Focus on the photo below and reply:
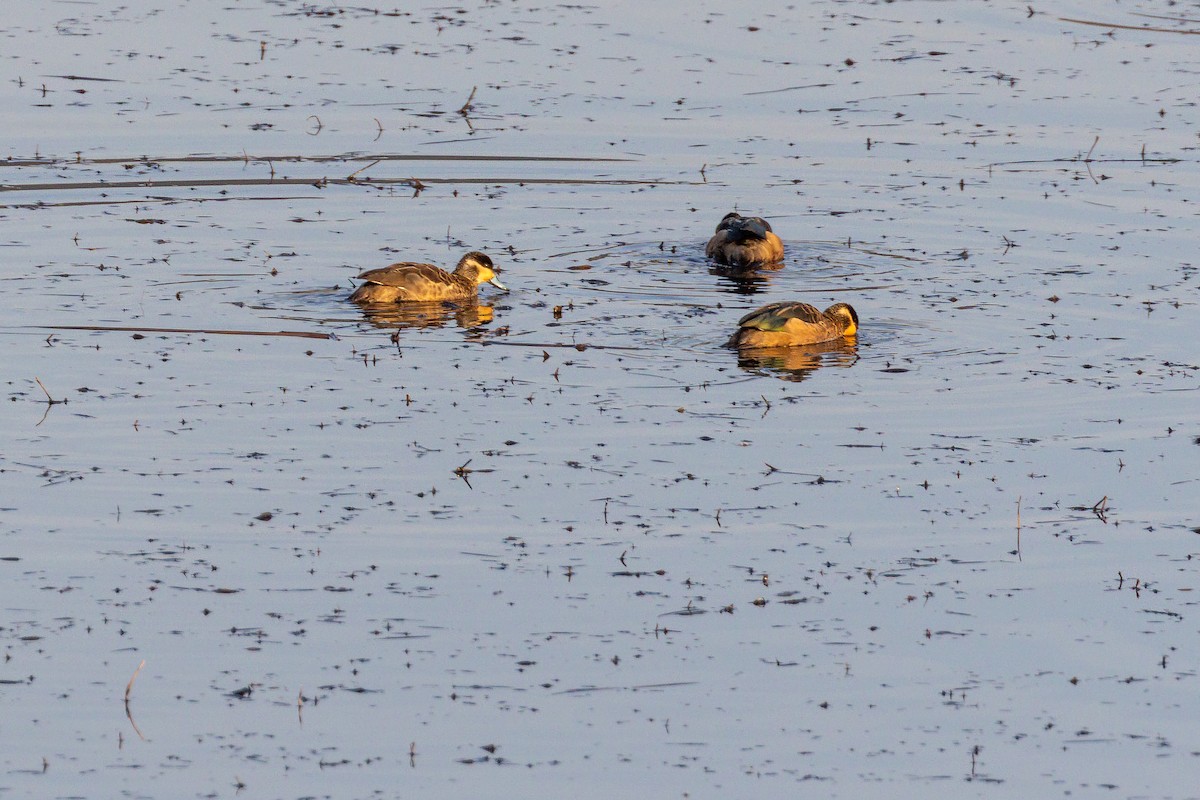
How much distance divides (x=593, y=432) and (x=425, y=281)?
13.6 ft

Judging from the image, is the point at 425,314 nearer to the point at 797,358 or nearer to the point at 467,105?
the point at 797,358

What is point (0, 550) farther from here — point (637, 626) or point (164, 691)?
point (637, 626)

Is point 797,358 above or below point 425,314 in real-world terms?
below

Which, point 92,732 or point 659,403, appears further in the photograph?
point 659,403

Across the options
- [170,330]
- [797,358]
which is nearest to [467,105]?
[170,330]

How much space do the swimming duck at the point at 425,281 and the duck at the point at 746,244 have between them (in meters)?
2.32

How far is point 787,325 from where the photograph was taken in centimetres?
1583

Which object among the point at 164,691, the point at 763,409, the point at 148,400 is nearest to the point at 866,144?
the point at 763,409

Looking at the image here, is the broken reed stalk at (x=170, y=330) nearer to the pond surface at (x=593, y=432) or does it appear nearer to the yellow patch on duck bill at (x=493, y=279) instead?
the pond surface at (x=593, y=432)

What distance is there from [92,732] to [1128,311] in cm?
1077

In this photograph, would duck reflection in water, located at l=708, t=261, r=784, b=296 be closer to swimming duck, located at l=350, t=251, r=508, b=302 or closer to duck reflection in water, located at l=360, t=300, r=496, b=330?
swimming duck, located at l=350, t=251, r=508, b=302

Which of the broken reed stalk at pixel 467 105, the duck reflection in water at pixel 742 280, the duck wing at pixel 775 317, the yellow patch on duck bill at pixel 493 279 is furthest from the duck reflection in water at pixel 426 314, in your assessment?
the broken reed stalk at pixel 467 105

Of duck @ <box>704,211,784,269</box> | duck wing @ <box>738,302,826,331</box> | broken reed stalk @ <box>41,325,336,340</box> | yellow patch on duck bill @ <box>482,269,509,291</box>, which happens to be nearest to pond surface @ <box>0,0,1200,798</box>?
broken reed stalk @ <box>41,325,336,340</box>

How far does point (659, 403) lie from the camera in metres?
14.1
